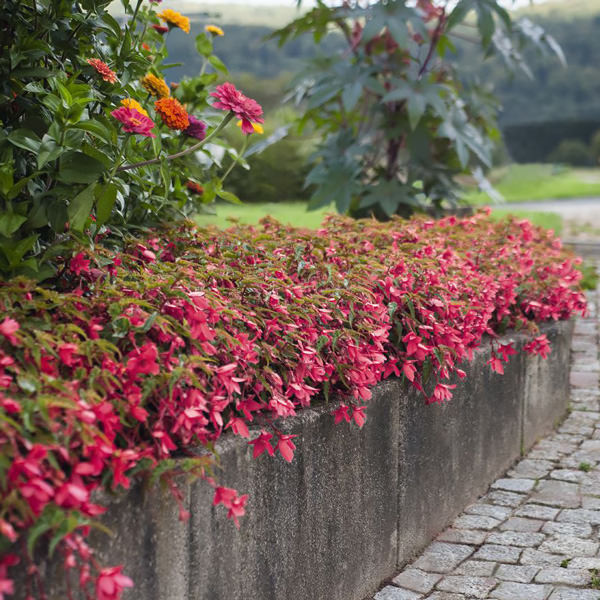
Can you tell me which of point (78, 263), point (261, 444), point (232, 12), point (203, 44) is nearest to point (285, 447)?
point (261, 444)

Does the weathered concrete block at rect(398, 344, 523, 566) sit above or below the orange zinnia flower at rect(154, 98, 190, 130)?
below

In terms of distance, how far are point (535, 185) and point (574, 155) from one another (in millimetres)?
15652

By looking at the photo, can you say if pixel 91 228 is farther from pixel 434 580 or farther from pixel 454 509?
pixel 454 509

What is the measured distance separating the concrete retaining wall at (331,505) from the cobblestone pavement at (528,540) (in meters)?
0.07

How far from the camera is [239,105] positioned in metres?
2.17

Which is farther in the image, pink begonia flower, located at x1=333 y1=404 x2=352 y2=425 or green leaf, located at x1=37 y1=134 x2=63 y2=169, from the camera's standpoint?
pink begonia flower, located at x1=333 y1=404 x2=352 y2=425

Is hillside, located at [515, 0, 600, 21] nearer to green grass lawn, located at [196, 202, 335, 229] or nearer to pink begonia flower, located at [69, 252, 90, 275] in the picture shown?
green grass lawn, located at [196, 202, 335, 229]

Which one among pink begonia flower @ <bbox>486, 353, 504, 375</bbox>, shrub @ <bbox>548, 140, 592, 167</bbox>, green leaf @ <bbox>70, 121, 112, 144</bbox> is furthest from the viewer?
shrub @ <bbox>548, 140, 592, 167</bbox>

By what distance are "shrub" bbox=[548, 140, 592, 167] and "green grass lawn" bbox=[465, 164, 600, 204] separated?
4.94 metres

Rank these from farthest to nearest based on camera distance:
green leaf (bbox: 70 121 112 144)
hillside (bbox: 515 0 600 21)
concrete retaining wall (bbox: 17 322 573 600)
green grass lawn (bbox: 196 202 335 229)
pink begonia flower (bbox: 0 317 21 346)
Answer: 1. hillside (bbox: 515 0 600 21)
2. green grass lawn (bbox: 196 202 335 229)
3. green leaf (bbox: 70 121 112 144)
4. concrete retaining wall (bbox: 17 322 573 600)
5. pink begonia flower (bbox: 0 317 21 346)

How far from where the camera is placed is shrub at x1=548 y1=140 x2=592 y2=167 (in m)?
41.5

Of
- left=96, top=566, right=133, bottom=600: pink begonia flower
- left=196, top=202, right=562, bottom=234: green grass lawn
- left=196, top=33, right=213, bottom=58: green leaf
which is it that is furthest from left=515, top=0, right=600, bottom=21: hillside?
left=96, top=566, right=133, bottom=600: pink begonia flower

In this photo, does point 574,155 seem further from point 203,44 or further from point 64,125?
point 64,125

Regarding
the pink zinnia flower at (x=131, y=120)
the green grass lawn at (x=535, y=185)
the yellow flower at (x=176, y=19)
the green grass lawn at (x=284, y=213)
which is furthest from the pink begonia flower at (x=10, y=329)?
the green grass lawn at (x=535, y=185)
